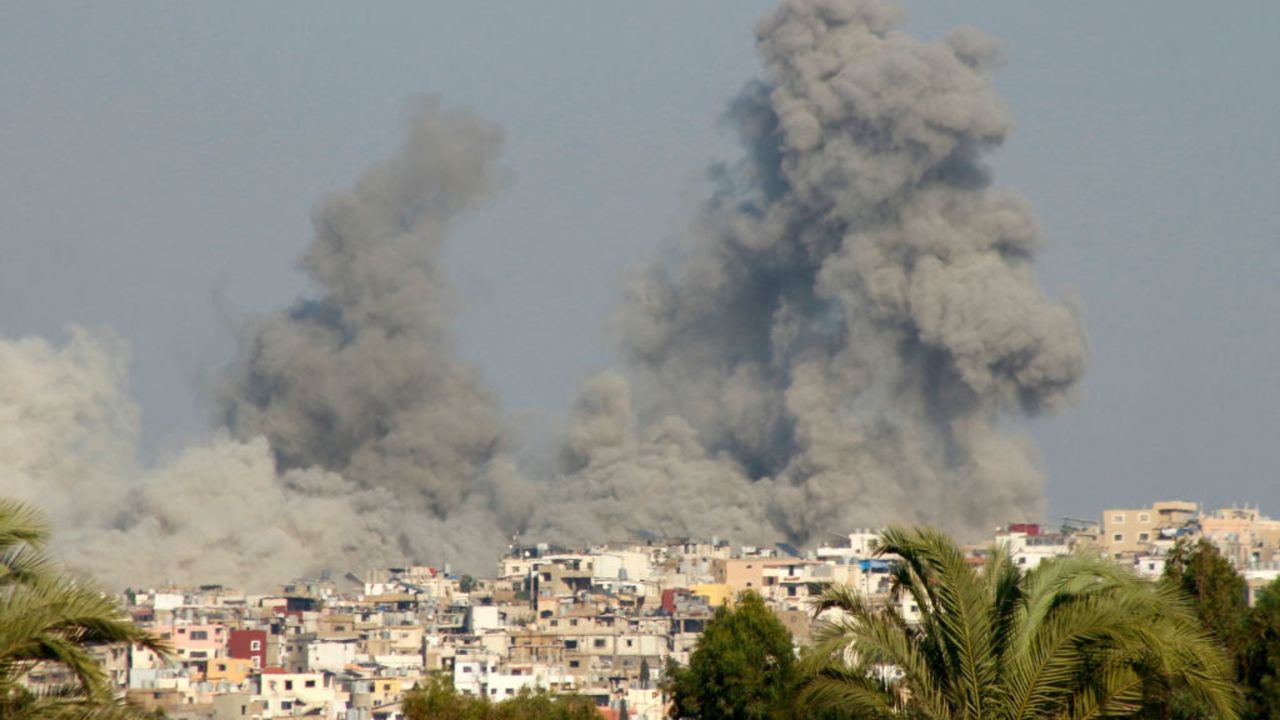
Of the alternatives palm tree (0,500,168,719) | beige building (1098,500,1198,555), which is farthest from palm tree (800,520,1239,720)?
beige building (1098,500,1198,555)

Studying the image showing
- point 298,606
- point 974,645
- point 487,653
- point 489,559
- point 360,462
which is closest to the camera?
point 974,645

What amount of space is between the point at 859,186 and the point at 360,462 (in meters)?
16.1

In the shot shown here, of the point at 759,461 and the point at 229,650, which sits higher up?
the point at 759,461

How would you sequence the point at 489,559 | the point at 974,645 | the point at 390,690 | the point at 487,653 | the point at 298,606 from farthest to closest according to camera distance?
1. the point at 489,559
2. the point at 298,606
3. the point at 487,653
4. the point at 390,690
5. the point at 974,645

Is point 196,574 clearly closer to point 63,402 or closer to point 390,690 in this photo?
point 63,402

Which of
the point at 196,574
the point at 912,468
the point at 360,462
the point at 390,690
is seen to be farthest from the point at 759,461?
the point at 390,690

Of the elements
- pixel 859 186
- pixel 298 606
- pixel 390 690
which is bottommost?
pixel 390 690

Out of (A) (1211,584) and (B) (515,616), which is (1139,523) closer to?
(B) (515,616)

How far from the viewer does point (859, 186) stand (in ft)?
243

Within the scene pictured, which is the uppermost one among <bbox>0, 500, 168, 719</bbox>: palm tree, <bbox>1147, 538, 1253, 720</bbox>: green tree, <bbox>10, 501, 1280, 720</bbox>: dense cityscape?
<bbox>10, 501, 1280, 720</bbox>: dense cityscape

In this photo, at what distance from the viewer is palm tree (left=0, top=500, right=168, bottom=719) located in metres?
11.6

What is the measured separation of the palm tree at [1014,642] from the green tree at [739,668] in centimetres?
1009

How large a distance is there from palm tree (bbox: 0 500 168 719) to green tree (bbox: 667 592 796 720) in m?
12.7

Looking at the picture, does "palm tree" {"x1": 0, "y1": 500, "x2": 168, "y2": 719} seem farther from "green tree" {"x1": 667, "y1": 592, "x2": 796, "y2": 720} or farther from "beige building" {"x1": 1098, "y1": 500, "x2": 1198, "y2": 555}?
"beige building" {"x1": 1098, "y1": 500, "x2": 1198, "y2": 555}
